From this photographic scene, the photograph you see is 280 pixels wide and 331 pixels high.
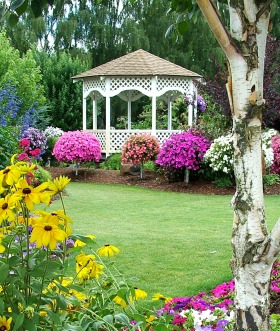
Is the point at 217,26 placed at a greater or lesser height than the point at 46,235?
greater

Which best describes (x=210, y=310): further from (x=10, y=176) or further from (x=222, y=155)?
(x=222, y=155)

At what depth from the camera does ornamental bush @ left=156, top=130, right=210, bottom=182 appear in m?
12.1

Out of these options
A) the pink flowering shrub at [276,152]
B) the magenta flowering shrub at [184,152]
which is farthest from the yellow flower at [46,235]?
the pink flowering shrub at [276,152]

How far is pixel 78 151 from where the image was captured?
14414 millimetres

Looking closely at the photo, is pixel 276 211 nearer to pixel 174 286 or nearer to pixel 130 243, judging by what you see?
pixel 130 243

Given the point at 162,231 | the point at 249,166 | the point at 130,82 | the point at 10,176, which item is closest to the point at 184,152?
the point at 162,231

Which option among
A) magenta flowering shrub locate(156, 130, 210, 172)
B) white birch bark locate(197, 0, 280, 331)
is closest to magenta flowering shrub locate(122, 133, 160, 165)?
magenta flowering shrub locate(156, 130, 210, 172)

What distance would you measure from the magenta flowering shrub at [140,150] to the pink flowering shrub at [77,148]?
3.91 ft

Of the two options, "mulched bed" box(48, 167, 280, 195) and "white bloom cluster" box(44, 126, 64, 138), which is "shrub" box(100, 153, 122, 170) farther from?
"white bloom cluster" box(44, 126, 64, 138)

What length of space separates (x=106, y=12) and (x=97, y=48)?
1921mm

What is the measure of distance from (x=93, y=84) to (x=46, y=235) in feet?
54.7

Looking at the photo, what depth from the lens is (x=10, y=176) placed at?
1.87 metres

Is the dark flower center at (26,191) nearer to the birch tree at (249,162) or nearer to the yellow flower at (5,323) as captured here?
the yellow flower at (5,323)

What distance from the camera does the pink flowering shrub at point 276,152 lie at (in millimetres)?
12384
